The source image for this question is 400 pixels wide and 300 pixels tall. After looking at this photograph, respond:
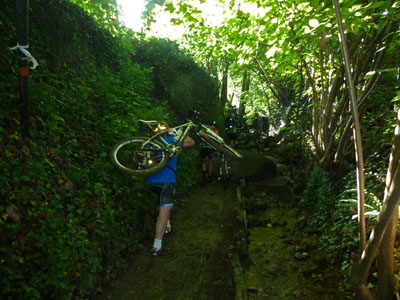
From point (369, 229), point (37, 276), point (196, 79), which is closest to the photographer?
point (37, 276)

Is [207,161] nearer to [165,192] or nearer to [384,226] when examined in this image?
[165,192]

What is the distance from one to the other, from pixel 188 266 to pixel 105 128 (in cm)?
363

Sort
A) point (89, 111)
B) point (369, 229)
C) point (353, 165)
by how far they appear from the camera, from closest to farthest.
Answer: point (369, 229), point (89, 111), point (353, 165)

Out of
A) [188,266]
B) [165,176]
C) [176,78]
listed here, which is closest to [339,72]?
[165,176]

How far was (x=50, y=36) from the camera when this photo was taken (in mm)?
5996

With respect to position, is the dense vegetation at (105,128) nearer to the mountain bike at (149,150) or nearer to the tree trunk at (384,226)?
the tree trunk at (384,226)

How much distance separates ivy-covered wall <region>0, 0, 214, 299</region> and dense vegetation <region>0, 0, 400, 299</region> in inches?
0.8

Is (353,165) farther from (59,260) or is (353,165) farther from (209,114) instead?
(209,114)

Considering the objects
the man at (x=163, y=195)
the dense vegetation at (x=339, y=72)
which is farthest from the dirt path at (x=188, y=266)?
the dense vegetation at (x=339, y=72)

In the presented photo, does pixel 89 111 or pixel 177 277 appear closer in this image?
pixel 177 277

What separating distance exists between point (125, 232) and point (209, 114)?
1126cm

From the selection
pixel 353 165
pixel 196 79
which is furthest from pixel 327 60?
pixel 196 79

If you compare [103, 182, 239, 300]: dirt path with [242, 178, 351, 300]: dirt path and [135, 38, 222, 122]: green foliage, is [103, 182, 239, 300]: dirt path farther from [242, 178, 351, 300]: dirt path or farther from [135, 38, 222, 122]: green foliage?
[135, 38, 222, 122]: green foliage

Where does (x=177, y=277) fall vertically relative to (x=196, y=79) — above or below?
below
